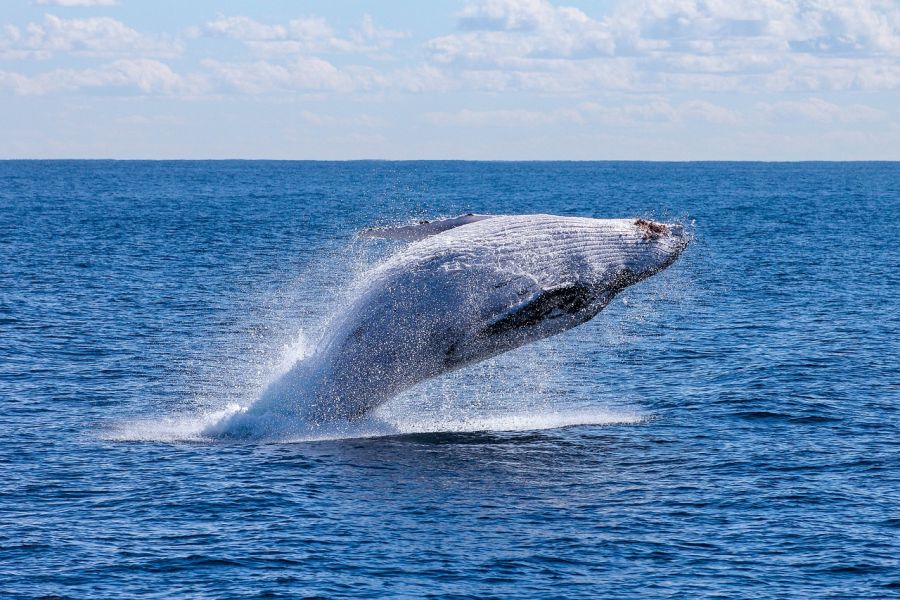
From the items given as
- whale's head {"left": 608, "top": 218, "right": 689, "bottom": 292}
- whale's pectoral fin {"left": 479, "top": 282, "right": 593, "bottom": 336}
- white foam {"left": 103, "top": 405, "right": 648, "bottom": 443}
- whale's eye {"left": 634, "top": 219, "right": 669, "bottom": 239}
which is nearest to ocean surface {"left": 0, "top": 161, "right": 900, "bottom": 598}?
white foam {"left": 103, "top": 405, "right": 648, "bottom": 443}

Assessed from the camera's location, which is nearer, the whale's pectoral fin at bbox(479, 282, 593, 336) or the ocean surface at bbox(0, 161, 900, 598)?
the ocean surface at bbox(0, 161, 900, 598)

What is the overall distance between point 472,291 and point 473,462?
4.17 meters

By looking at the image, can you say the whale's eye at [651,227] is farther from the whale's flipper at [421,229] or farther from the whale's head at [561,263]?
the whale's flipper at [421,229]

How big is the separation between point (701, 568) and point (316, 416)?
9821mm

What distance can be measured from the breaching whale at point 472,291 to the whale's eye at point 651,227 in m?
0.03

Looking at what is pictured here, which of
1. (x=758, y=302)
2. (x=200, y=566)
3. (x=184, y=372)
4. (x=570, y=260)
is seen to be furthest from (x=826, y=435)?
(x=758, y=302)

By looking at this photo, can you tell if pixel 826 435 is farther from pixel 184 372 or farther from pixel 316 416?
pixel 184 372

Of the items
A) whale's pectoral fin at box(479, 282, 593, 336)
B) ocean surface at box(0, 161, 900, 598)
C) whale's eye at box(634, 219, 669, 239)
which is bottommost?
ocean surface at box(0, 161, 900, 598)

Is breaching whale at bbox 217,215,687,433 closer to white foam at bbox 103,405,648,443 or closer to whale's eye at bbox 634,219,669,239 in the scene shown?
whale's eye at bbox 634,219,669,239

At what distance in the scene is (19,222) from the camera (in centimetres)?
11325

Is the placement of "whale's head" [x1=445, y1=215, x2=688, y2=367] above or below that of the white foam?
above

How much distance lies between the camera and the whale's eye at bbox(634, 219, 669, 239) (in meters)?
24.5

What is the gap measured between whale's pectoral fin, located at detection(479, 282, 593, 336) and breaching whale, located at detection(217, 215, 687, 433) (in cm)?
2

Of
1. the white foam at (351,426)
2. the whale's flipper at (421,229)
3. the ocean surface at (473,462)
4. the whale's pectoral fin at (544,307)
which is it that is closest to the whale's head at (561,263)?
the whale's pectoral fin at (544,307)
